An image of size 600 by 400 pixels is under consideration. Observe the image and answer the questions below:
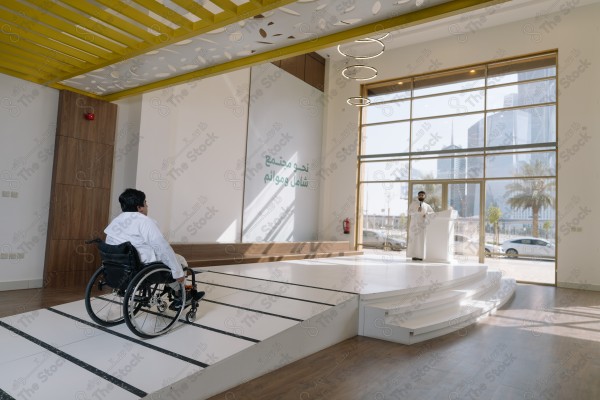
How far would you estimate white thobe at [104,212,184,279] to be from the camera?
2.52m

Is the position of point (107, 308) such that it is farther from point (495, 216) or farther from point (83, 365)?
point (495, 216)

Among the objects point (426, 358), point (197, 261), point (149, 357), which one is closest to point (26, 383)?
point (149, 357)

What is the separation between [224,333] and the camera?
9.06 ft

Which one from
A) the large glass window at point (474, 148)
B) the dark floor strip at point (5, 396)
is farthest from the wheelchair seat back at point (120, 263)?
the large glass window at point (474, 148)

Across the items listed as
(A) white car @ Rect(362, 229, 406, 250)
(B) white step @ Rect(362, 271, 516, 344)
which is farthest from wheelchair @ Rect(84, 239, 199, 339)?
(A) white car @ Rect(362, 229, 406, 250)

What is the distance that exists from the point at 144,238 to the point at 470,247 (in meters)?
8.23

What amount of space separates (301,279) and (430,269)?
249 cm

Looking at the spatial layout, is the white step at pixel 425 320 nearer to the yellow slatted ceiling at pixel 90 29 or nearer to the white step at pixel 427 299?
the white step at pixel 427 299

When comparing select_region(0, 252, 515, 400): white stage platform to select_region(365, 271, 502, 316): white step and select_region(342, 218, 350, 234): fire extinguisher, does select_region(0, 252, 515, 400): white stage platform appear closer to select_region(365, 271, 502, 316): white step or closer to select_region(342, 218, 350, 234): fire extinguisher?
select_region(365, 271, 502, 316): white step

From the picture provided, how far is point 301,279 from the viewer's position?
16.0ft

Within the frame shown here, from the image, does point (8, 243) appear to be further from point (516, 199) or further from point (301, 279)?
point (516, 199)

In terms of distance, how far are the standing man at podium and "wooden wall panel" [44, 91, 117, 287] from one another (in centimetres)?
547

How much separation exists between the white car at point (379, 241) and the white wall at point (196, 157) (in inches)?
156

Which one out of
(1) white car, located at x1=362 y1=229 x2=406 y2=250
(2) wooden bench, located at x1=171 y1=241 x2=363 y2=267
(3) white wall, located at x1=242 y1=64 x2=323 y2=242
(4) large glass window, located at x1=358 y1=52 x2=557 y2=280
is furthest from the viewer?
(1) white car, located at x1=362 y1=229 x2=406 y2=250
